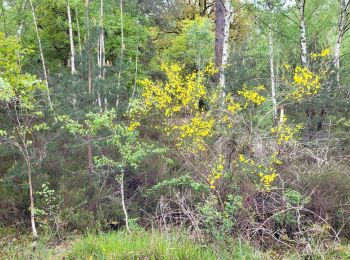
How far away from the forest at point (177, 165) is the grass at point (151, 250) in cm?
2

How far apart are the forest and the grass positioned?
0.02 metres

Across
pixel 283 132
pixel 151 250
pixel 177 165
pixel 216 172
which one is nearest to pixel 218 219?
pixel 216 172

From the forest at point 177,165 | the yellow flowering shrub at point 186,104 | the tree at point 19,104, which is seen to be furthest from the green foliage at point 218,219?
the tree at point 19,104

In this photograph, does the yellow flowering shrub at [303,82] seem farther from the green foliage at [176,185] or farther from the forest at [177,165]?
the green foliage at [176,185]

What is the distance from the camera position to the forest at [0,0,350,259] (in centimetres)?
407

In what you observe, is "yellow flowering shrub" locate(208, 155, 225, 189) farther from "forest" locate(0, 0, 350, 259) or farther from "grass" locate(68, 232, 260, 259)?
"grass" locate(68, 232, 260, 259)

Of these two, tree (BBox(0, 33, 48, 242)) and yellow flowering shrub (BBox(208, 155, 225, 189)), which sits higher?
tree (BBox(0, 33, 48, 242))

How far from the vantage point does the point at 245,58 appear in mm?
12102

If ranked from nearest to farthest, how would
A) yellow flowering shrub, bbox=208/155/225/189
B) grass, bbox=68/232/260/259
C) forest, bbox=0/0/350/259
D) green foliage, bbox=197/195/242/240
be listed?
grass, bbox=68/232/260/259 < forest, bbox=0/0/350/259 < green foliage, bbox=197/195/242/240 < yellow flowering shrub, bbox=208/155/225/189

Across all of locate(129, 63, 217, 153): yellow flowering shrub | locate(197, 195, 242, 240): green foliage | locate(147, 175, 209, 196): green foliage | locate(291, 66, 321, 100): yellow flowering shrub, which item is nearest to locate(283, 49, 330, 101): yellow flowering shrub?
locate(291, 66, 321, 100): yellow flowering shrub

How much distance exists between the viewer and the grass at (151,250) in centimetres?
316

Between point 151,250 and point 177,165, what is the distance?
4.69 metres

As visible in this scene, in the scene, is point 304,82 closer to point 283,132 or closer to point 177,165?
point 283,132

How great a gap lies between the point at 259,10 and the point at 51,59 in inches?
376
